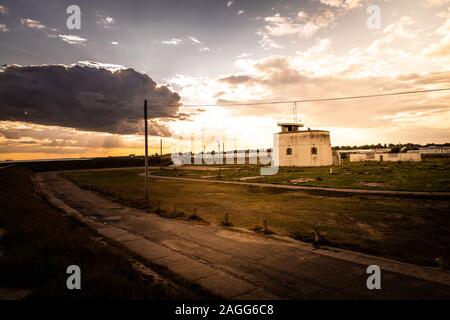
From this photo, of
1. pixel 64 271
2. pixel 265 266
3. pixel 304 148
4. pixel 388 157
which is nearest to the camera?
pixel 64 271

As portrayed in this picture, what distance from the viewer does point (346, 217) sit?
55.7 feet

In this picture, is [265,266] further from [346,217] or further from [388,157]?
[388,157]

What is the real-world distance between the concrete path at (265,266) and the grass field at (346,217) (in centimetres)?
170

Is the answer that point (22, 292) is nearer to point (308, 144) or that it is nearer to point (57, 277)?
point (57, 277)

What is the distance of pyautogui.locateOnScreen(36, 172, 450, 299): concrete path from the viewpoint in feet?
25.0

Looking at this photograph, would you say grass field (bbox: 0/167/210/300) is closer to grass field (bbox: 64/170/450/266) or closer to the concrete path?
the concrete path

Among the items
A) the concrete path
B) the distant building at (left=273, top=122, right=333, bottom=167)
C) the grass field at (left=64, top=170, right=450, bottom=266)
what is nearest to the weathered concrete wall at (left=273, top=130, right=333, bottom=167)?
the distant building at (left=273, top=122, right=333, bottom=167)

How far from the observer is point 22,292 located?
6.98 m

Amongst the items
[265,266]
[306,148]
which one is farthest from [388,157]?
[265,266]

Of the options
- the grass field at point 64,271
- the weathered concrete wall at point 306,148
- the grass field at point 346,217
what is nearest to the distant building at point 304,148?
the weathered concrete wall at point 306,148

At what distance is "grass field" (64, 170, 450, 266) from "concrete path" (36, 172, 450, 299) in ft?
5.58

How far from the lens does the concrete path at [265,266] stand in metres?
7.62

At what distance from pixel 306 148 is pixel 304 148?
1.27ft
